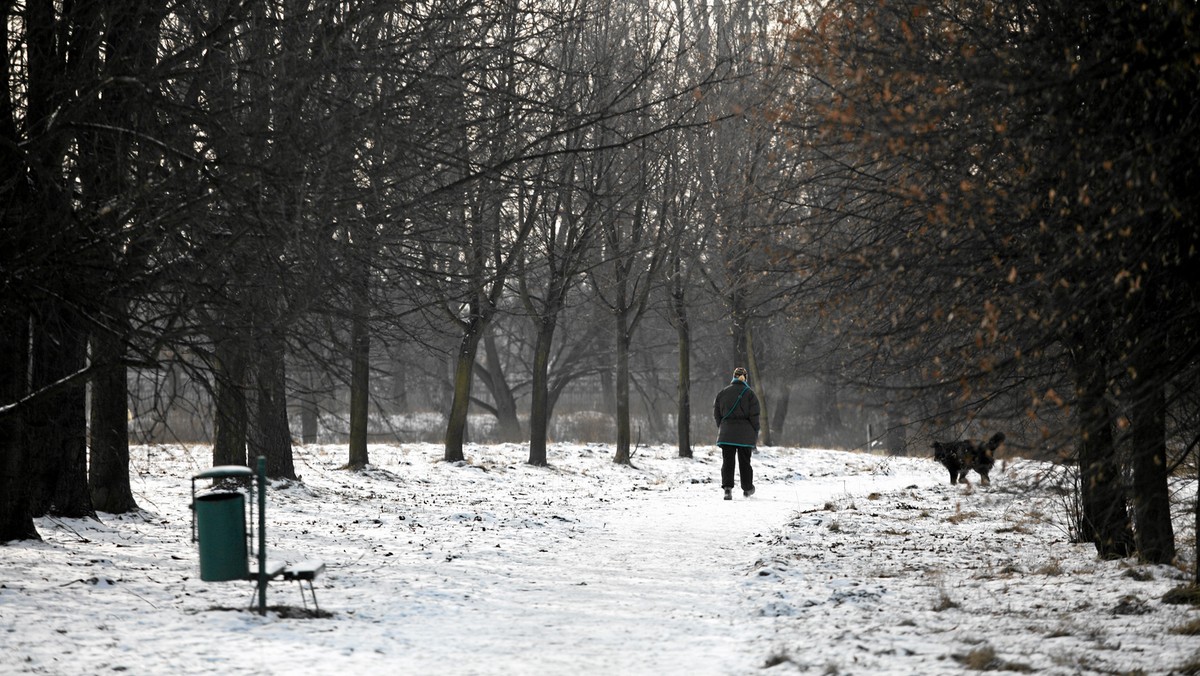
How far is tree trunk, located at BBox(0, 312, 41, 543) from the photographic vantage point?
9.31 m

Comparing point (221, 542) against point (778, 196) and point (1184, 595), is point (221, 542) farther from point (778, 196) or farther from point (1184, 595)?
point (1184, 595)

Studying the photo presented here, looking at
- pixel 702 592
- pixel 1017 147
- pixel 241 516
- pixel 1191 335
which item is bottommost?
pixel 702 592

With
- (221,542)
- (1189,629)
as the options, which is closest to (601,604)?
(221,542)

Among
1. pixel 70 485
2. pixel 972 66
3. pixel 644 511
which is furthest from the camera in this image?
pixel 644 511

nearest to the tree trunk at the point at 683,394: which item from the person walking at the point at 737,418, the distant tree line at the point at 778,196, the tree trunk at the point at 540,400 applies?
the tree trunk at the point at 540,400

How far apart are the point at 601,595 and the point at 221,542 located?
3.15m

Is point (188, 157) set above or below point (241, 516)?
above

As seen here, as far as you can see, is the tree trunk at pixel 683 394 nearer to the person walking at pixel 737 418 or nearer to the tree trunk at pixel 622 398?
the tree trunk at pixel 622 398

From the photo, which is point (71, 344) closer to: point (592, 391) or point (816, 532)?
point (816, 532)

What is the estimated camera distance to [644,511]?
1655 centimetres

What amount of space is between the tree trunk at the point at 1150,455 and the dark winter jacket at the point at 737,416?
8119 mm

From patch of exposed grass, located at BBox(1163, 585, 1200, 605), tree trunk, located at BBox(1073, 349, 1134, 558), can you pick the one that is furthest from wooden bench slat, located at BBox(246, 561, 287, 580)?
patch of exposed grass, located at BBox(1163, 585, 1200, 605)

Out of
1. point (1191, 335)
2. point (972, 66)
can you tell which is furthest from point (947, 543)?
point (972, 66)

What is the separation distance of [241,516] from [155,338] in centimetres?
146
